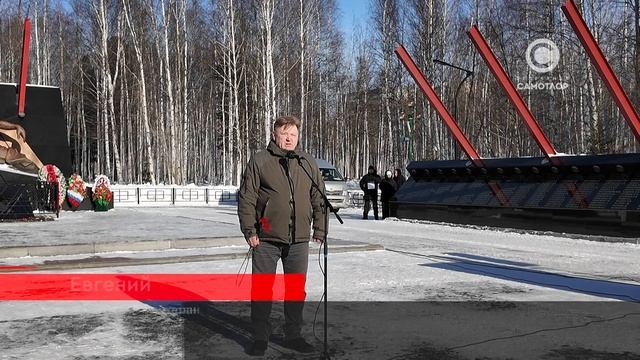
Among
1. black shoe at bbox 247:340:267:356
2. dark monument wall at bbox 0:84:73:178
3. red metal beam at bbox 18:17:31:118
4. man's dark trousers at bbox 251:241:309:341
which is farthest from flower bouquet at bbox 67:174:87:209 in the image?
black shoe at bbox 247:340:267:356

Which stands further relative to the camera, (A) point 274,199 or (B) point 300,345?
(B) point 300,345

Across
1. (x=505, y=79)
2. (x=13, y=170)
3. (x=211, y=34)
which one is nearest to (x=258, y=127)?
(x=211, y=34)

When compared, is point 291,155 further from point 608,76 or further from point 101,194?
point 101,194

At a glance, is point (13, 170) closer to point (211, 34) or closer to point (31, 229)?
point (31, 229)

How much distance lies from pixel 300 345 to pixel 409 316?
1.58m

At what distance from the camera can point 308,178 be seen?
480 centimetres

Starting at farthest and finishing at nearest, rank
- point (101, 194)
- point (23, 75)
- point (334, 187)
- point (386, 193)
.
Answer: point (334, 187) < point (101, 194) < point (23, 75) < point (386, 193)

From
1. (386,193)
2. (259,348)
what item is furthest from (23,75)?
(259,348)

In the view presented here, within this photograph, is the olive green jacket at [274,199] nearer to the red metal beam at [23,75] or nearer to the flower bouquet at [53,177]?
the flower bouquet at [53,177]

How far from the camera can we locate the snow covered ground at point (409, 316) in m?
4.77

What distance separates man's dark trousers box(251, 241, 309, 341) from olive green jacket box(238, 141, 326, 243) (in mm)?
105

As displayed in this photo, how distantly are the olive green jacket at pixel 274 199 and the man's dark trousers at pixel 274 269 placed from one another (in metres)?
0.10

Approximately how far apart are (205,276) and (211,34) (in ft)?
135

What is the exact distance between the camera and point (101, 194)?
74.7 feet
